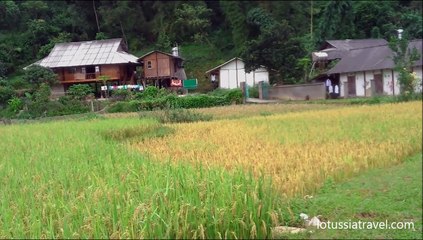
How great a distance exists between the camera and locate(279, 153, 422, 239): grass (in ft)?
7.96

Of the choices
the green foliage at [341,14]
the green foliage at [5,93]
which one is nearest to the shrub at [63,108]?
the green foliage at [5,93]

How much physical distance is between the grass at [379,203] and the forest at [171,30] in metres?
11.4

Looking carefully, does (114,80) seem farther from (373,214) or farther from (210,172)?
(373,214)

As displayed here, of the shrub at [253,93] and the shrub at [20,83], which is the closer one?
the shrub at [253,93]

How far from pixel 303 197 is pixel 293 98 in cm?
155

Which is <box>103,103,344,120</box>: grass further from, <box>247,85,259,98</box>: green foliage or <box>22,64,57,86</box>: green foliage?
<box>22,64,57,86</box>: green foliage

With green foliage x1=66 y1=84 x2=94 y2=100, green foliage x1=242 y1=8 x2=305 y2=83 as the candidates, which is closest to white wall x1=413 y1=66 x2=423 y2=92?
green foliage x1=242 y1=8 x2=305 y2=83

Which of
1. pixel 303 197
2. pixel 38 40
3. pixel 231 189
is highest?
pixel 38 40

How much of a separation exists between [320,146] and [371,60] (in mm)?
952

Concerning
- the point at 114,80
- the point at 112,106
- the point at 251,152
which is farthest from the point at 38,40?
the point at 251,152

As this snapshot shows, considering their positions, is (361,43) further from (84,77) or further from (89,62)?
(89,62)

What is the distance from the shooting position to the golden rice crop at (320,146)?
2.32m

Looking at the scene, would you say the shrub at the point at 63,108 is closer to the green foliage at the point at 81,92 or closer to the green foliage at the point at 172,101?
the green foliage at the point at 81,92

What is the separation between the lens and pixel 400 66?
2.34 metres
